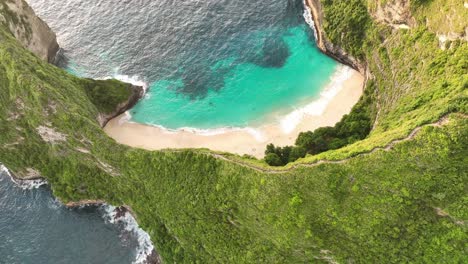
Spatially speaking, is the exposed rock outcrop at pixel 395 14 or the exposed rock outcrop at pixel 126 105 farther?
the exposed rock outcrop at pixel 126 105

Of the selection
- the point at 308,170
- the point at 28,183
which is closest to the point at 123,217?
the point at 28,183

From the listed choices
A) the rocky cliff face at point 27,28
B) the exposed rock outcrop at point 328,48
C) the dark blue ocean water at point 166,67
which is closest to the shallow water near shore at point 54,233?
the dark blue ocean water at point 166,67

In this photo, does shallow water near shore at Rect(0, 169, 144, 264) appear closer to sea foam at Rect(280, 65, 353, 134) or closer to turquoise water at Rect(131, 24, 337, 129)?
turquoise water at Rect(131, 24, 337, 129)

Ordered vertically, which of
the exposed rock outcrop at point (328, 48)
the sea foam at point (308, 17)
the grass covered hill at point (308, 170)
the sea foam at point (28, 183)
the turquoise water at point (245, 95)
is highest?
the sea foam at point (308, 17)

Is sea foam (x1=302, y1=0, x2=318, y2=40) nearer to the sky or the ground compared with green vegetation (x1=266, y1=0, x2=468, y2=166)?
nearer to the sky

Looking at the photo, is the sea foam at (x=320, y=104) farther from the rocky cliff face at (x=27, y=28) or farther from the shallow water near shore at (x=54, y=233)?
the rocky cliff face at (x=27, y=28)

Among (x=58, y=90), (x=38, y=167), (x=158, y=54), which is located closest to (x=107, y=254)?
(x=38, y=167)

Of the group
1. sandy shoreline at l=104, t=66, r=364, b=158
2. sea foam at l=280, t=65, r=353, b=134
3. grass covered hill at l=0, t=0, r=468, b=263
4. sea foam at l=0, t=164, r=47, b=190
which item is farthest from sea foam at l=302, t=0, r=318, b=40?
sea foam at l=0, t=164, r=47, b=190
